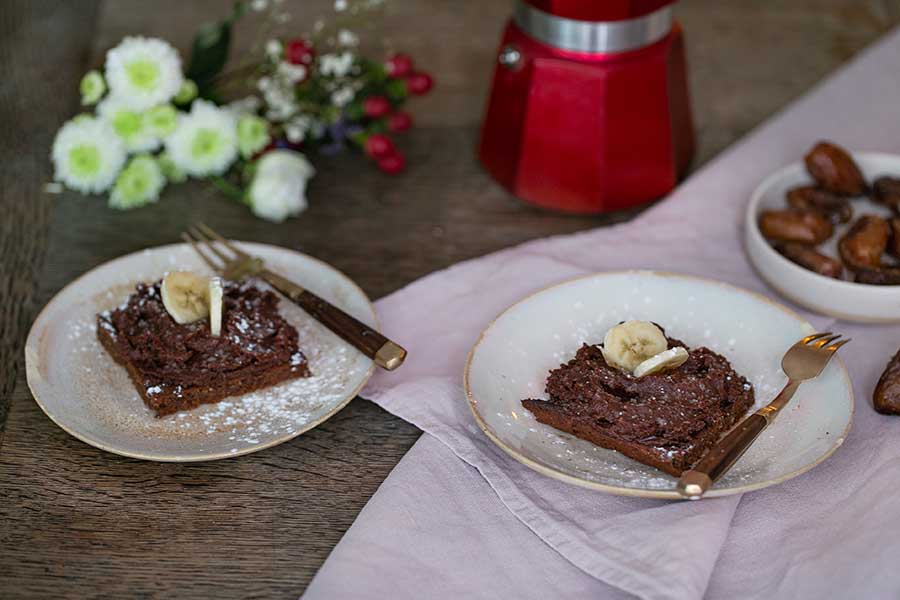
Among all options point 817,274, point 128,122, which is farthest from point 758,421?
point 128,122

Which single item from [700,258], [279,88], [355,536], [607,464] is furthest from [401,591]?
[279,88]

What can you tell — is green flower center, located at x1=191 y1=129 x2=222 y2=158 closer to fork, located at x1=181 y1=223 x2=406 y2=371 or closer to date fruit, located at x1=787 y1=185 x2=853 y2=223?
fork, located at x1=181 y1=223 x2=406 y2=371

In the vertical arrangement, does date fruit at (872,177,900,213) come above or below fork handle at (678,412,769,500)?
above

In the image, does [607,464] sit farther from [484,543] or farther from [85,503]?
[85,503]

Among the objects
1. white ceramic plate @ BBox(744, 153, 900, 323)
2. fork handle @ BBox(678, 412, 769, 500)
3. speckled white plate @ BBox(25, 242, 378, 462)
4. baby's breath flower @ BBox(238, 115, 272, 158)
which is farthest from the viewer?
baby's breath flower @ BBox(238, 115, 272, 158)

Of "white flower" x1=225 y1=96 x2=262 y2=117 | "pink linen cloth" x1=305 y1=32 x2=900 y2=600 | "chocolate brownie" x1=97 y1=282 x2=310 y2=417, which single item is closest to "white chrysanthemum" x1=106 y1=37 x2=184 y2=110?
"white flower" x1=225 y1=96 x2=262 y2=117

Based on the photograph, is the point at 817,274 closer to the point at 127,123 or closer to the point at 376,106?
the point at 376,106
